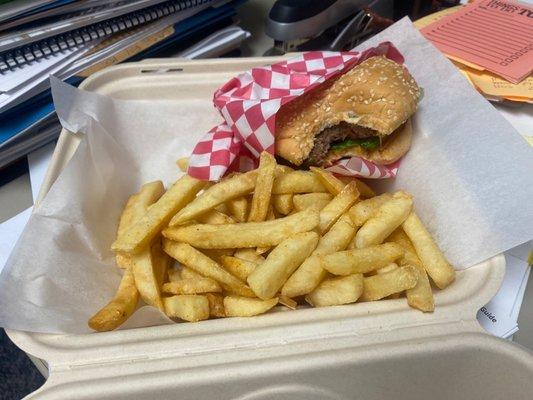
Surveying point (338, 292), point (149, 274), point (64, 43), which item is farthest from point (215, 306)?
point (64, 43)

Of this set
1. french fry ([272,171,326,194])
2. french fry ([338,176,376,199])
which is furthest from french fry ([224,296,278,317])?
french fry ([338,176,376,199])

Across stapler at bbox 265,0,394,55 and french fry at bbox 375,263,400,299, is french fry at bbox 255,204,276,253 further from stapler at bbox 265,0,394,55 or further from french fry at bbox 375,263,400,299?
stapler at bbox 265,0,394,55

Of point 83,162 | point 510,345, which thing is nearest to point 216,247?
point 83,162

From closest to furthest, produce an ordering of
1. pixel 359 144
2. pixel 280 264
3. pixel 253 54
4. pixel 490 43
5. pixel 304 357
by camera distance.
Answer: pixel 304 357 → pixel 280 264 → pixel 359 144 → pixel 490 43 → pixel 253 54

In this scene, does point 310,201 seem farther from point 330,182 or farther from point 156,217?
point 156,217

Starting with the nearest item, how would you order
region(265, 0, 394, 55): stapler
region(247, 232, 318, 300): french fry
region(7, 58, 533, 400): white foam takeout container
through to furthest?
region(7, 58, 533, 400): white foam takeout container
region(247, 232, 318, 300): french fry
region(265, 0, 394, 55): stapler

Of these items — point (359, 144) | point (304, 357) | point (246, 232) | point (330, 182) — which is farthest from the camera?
→ point (359, 144)
